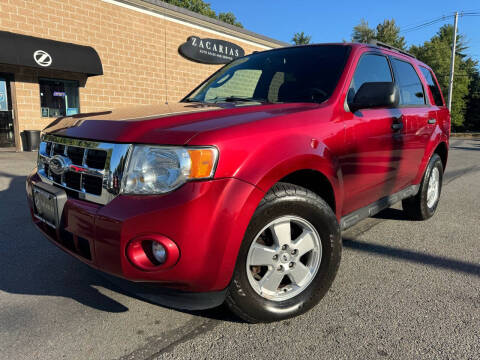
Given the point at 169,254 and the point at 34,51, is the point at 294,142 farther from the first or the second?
the point at 34,51

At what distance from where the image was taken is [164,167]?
1768 mm

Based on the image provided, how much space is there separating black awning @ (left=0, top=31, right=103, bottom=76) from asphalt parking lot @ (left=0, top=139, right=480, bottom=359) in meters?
7.82

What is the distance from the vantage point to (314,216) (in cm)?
219

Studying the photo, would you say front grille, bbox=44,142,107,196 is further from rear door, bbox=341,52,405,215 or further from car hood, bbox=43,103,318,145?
rear door, bbox=341,52,405,215

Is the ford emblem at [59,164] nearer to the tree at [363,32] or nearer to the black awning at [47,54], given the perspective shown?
the black awning at [47,54]

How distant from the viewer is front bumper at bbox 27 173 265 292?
1702 millimetres

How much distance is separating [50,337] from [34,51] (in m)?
9.85

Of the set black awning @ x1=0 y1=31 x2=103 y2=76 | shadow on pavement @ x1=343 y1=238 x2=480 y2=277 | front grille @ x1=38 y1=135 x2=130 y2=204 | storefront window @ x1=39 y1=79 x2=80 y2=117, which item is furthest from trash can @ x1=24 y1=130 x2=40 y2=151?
shadow on pavement @ x1=343 y1=238 x2=480 y2=277

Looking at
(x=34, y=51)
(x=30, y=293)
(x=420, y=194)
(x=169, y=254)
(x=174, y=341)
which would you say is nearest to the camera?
(x=169, y=254)

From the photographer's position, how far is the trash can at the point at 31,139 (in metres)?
10.4

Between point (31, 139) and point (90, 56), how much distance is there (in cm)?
299

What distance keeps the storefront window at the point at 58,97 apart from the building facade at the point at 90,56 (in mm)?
27

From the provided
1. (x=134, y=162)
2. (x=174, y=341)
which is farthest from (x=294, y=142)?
(x=174, y=341)

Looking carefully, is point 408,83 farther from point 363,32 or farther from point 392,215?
point 363,32
